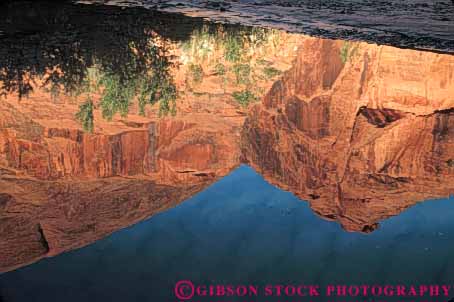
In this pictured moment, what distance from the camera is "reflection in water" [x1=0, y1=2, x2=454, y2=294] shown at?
11.1ft

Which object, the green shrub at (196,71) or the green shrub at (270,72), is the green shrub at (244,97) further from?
the green shrub at (196,71)

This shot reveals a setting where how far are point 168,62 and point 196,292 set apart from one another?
3.30 metres

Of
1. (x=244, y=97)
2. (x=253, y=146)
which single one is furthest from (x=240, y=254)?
(x=244, y=97)

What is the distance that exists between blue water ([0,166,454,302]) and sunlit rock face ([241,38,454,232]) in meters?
0.17

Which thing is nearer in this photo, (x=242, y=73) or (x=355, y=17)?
(x=355, y=17)

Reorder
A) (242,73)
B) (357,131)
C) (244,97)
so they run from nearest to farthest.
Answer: (357,131) → (244,97) → (242,73)

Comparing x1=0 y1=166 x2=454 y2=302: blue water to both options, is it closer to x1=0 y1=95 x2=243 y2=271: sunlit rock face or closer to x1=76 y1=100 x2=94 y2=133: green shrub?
x1=0 y1=95 x2=243 y2=271: sunlit rock face

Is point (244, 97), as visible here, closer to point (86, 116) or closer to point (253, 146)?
point (253, 146)

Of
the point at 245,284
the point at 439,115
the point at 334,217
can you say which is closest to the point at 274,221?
the point at 334,217

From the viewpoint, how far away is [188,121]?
460 cm

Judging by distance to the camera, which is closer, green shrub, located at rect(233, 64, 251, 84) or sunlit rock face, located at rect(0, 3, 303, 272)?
sunlit rock face, located at rect(0, 3, 303, 272)

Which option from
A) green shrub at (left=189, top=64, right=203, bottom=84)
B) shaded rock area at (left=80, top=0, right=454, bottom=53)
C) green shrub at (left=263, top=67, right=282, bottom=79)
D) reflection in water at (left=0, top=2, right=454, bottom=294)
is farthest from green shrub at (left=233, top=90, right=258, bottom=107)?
shaded rock area at (left=80, top=0, right=454, bottom=53)

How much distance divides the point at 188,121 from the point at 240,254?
6.33 ft

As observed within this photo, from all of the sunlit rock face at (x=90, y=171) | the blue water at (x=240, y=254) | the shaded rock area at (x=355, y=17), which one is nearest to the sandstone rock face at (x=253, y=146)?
the sunlit rock face at (x=90, y=171)
